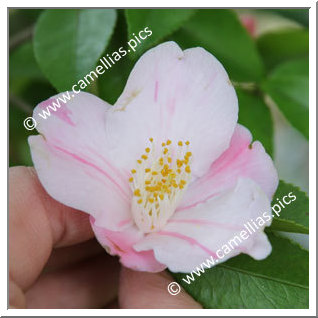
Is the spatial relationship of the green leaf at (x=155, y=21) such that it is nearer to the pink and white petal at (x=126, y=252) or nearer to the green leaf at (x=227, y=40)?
the green leaf at (x=227, y=40)

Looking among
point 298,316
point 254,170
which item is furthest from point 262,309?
point 254,170

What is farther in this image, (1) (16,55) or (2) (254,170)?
(1) (16,55)

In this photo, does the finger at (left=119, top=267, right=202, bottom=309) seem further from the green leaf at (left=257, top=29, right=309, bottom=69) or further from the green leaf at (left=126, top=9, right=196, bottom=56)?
the green leaf at (left=257, top=29, right=309, bottom=69)

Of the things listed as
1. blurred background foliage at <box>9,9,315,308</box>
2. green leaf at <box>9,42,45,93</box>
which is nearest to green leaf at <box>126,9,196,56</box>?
blurred background foliage at <box>9,9,315,308</box>

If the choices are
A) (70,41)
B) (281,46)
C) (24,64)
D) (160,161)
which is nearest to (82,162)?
(160,161)

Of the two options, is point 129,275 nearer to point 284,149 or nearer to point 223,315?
point 223,315

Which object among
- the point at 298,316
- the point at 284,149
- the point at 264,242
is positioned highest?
the point at 264,242
